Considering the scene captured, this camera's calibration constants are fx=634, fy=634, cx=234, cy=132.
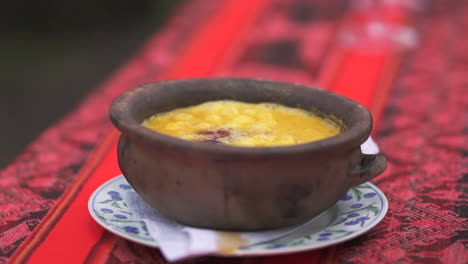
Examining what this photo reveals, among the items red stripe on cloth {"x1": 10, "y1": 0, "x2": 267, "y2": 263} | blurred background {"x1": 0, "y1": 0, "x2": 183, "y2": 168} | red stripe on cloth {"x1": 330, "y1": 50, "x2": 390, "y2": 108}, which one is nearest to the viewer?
red stripe on cloth {"x1": 10, "y1": 0, "x2": 267, "y2": 263}

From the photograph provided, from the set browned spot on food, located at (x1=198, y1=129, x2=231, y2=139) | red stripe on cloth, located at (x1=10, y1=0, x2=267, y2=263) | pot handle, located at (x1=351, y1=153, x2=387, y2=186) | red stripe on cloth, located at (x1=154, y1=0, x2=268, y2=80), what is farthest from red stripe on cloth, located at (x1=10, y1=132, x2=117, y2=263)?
red stripe on cloth, located at (x1=154, y1=0, x2=268, y2=80)

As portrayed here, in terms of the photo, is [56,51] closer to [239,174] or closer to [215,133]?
[215,133]

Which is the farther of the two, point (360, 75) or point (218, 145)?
point (360, 75)

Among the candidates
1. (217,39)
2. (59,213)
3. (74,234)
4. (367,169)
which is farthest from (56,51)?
(367,169)

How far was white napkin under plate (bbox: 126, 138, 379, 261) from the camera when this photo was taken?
967 millimetres

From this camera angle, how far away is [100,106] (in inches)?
79.7

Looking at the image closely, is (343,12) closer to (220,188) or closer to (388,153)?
(388,153)

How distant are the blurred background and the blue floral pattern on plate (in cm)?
121

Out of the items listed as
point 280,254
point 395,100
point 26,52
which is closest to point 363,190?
point 280,254

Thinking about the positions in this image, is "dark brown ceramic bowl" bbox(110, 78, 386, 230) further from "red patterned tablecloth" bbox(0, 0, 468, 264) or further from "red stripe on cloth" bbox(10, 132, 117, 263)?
"red stripe on cloth" bbox(10, 132, 117, 263)

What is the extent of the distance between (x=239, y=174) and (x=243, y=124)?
26 centimetres

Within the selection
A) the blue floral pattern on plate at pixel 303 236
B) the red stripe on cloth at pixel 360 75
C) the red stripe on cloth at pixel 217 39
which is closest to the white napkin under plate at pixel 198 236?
the blue floral pattern on plate at pixel 303 236

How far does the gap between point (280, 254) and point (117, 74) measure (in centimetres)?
149

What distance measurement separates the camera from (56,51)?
4152mm
